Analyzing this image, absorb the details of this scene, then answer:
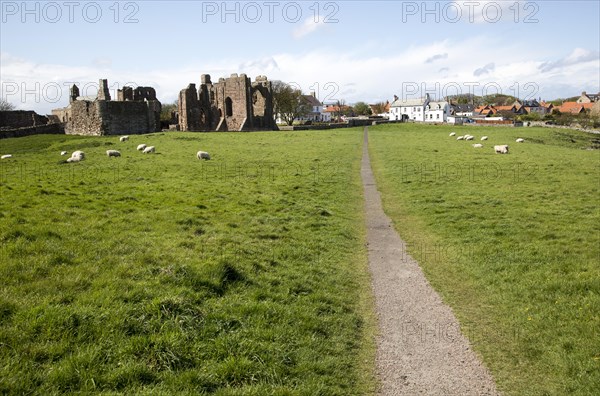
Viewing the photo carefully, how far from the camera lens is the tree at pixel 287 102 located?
94.8m

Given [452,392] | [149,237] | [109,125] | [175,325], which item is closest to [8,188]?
[149,237]

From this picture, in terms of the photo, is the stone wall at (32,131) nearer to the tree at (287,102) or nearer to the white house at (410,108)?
the tree at (287,102)

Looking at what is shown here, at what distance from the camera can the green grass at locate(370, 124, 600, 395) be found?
665 centimetres

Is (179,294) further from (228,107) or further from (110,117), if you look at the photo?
(228,107)

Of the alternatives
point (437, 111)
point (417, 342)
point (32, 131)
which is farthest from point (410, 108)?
point (417, 342)

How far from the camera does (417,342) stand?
7246 millimetres

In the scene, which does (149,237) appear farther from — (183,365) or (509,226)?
(509,226)

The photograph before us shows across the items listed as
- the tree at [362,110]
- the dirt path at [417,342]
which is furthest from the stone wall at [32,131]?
the tree at [362,110]

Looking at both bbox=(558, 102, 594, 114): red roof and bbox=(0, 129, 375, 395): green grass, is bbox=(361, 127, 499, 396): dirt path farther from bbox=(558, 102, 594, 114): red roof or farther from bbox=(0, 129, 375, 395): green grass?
bbox=(558, 102, 594, 114): red roof

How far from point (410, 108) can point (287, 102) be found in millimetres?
66420

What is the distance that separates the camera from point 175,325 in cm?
686

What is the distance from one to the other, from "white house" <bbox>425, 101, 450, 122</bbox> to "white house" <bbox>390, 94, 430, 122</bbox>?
1.55m

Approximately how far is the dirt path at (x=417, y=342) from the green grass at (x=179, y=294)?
32cm

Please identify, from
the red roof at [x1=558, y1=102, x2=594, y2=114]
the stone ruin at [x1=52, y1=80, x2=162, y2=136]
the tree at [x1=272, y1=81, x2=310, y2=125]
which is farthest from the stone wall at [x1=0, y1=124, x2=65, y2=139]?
the red roof at [x1=558, y1=102, x2=594, y2=114]
